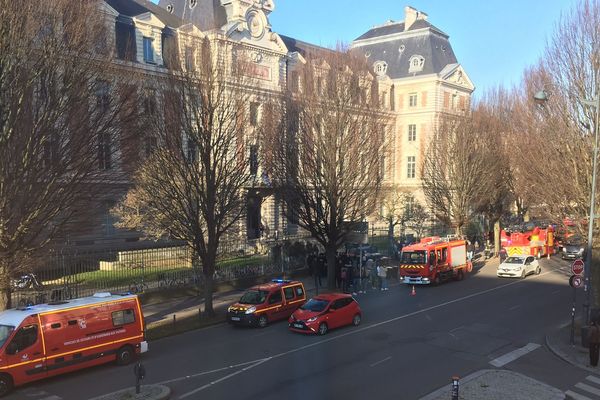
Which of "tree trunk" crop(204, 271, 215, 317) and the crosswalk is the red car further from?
the crosswalk

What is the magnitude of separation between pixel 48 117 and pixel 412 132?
2164 inches

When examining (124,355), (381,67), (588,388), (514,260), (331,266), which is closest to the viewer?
(588,388)

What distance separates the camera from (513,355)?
1630 centimetres

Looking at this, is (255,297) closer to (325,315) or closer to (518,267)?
(325,315)

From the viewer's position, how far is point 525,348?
1706 cm

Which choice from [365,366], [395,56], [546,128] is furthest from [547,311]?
[395,56]

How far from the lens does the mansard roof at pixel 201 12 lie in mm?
43250

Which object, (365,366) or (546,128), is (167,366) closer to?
(365,366)

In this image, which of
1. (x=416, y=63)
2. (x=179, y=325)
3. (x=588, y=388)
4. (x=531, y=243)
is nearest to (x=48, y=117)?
(x=179, y=325)

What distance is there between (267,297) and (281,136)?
8.95 metres

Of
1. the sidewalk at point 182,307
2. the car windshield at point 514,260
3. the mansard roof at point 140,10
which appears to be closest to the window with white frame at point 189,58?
the sidewalk at point 182,307

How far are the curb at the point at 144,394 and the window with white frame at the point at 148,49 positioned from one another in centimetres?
3089

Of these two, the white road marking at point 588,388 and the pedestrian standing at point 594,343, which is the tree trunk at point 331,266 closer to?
the pedestrian standing at point 594,343

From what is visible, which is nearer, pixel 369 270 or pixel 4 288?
pixel 4 288
